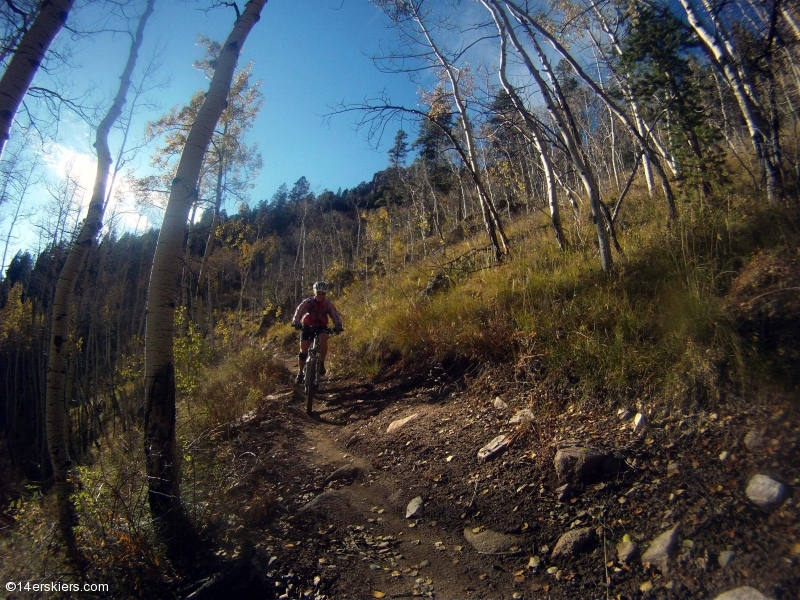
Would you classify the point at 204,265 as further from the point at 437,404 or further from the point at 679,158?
the point at 679,158

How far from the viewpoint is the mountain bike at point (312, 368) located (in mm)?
6125

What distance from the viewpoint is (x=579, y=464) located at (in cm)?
276

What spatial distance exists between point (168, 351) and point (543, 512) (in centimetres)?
294

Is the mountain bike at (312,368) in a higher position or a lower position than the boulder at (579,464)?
higher

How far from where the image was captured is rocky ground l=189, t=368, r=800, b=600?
2039 mm

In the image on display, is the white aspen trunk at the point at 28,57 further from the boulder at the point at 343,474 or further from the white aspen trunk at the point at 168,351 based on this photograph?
the boulder at the point at 343,474

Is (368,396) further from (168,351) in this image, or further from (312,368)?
(168,351)

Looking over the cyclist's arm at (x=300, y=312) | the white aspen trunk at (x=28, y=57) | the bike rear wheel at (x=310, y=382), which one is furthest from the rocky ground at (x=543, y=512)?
the white aspen trunk at (x=28, y=57)

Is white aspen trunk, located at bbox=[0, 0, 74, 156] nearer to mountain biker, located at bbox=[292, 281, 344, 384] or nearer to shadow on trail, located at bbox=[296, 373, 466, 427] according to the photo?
mountain biker, located at bbox=[292, 281, 344, 384]

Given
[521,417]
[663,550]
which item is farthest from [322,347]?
[663,550]

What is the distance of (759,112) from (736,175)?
291 cm

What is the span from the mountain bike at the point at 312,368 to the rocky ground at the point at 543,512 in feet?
6.64

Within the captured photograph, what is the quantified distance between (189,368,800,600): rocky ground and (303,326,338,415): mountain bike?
2.02 meters

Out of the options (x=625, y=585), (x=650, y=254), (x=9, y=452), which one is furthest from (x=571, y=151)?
(x=9, y=452)
